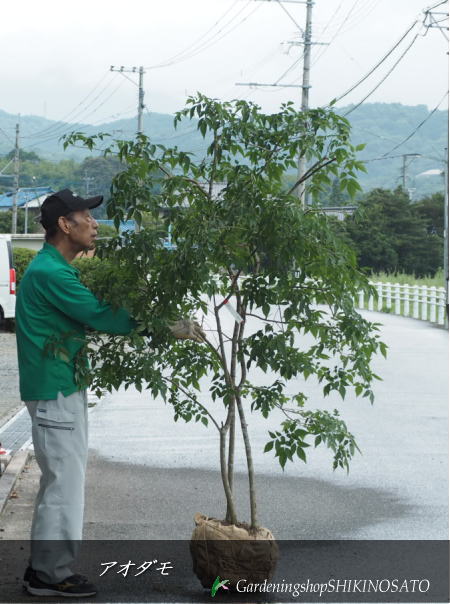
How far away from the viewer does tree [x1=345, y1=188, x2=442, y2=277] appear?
54.9m

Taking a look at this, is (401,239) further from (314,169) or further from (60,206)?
(60,206)

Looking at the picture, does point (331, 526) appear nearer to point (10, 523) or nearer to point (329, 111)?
point (10, 523)

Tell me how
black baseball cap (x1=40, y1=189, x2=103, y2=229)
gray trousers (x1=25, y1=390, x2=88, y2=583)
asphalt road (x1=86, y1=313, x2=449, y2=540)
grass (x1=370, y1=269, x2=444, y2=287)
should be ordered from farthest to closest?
grass (x1=370, y1=269, x2=444, y2=287) < asphalt road (x1=86, y1=313, x2=449, y2=540) < black baseball cap (x1=40, y1=189, x2=103, y2=229) < gray trousers (x1=25, y1=390, x2=88, y2=583)

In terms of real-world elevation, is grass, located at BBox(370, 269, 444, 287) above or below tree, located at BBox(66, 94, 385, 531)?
below

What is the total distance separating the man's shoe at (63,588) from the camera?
16.2 ft

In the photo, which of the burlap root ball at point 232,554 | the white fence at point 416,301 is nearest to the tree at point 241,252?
the burlap root ball at point 232,554

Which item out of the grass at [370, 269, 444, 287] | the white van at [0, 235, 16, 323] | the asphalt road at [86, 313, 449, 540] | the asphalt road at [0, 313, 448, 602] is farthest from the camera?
the grass at [370, 269, 444, 287]

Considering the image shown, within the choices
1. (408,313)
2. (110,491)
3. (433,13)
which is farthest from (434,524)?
(408,313)

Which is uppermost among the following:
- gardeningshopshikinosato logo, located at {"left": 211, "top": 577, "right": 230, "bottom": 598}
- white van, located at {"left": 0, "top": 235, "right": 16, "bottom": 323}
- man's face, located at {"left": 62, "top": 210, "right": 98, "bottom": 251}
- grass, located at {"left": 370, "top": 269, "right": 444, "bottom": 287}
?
man's face, located at {"left": 62, "top": 210, "right": 98, "bottom": 251}

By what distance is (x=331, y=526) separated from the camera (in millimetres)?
6922

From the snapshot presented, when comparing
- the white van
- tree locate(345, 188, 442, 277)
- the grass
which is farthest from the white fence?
tree locate(345, 188, 442, 277)

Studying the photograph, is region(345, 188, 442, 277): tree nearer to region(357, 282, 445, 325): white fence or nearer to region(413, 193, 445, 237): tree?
region(413, 193, 445, 237): tree

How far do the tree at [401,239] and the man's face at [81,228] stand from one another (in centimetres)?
4986

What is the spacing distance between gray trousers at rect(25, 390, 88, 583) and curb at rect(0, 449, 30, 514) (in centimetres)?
209
